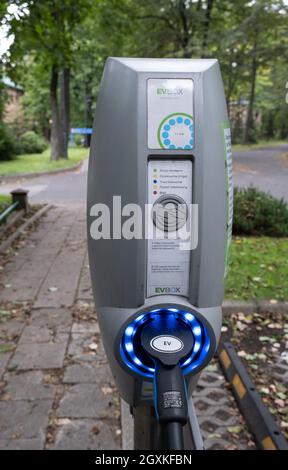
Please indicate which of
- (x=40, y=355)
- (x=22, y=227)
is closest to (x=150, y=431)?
(x=40, y=355)

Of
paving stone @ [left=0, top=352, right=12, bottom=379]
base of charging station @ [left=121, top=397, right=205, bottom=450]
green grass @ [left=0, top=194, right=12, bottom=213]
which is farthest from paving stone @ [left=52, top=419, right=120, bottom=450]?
green grass @ [left=0, top=194, right=12, bottom=213]

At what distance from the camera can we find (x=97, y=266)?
112 cm

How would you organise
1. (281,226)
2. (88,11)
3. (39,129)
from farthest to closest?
1. (39,129)
2. (88,11)
3. (281,226)

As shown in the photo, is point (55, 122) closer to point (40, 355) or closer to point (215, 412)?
point (40, 355)

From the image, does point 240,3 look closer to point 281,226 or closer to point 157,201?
point 281,226

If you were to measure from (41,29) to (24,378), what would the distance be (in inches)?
182

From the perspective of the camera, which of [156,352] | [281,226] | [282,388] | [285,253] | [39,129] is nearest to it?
[156,352]

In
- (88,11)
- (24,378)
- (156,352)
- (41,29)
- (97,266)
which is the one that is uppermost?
(88,11)

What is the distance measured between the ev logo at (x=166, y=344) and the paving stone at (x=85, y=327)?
262 centimetres

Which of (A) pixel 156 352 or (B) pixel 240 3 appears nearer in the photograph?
(A) pixel 156 352

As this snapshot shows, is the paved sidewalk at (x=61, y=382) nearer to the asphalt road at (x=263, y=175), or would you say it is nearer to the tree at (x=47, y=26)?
the tree at (x=47, y=26)

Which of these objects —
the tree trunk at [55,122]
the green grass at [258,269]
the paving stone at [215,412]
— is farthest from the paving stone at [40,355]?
the tree trunk at [55,122]

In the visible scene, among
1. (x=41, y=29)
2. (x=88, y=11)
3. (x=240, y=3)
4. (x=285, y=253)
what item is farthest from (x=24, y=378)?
(x=240, y=3)
